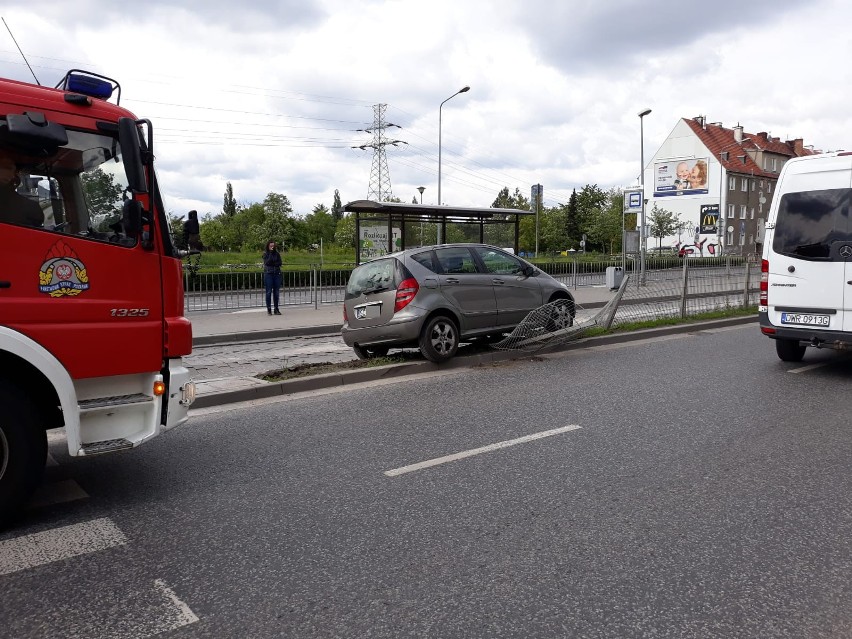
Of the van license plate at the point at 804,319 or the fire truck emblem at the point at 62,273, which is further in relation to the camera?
the van license plate at the point at 804,319

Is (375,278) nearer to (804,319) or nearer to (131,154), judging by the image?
(131,154)

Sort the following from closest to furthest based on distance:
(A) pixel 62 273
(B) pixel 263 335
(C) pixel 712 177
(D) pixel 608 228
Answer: (A) pixel 62 273, (B) pixel 263 335, (D) pixel 608 228, (C) pixel 712 177

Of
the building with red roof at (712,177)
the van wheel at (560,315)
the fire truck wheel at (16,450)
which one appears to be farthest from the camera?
the building with red roof at (712,177)

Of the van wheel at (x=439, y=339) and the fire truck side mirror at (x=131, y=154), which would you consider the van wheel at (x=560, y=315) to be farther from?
the fire truck side mirror at (x=131, y=154)

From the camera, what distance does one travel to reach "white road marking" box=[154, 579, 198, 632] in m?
2.89

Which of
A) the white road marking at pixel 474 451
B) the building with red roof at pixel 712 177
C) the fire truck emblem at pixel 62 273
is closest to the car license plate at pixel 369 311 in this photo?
the white road marking at pixel 474 451

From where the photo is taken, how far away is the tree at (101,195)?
4.20m

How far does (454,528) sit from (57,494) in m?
2.65

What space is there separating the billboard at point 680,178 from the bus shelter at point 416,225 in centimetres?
5723

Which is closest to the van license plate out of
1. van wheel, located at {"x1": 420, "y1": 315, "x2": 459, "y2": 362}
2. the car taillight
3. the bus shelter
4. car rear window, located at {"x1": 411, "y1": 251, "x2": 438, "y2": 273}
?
van wheel, located at {"x1": 420, "y1": 315, "x2": 459, "y2": 362}

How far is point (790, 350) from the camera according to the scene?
920 cm

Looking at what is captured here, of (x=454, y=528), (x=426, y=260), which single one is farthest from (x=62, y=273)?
(x=426, y=260)

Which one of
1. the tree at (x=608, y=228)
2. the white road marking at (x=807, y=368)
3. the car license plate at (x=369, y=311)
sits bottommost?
the white road marking at (x=807, y=368)

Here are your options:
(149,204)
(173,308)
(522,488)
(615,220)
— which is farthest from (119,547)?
(615,220)
